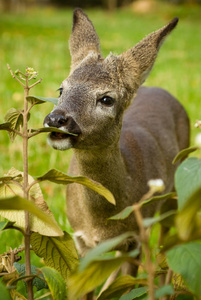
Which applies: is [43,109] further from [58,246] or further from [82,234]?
[58,246]

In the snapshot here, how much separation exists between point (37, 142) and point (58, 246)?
3.42 metres

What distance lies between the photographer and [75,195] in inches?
119

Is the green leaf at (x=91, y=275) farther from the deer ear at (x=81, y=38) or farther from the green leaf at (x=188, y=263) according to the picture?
the deer ear at (x=81, y=38)

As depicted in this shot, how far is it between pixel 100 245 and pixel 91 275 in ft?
0.36

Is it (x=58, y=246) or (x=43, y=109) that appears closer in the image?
(x=58, y=246)

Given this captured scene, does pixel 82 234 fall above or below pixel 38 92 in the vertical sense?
below

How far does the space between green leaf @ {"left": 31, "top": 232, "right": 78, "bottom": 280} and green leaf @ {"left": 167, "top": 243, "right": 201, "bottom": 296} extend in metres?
0.48

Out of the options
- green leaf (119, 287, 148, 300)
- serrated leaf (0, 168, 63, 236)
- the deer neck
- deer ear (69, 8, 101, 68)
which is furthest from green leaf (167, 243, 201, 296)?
deer ear (69, 8, 101, 68)

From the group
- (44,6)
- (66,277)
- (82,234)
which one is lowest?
(82,234)

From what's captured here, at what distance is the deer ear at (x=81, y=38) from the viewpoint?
10.6 feet

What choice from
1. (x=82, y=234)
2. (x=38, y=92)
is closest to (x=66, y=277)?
(x=82, y=234)

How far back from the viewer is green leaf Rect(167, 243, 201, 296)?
4.10ft

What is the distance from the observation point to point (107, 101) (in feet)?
8.75

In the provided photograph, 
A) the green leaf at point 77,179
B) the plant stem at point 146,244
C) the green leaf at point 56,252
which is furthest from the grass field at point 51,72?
the plant stem at point 146,244
